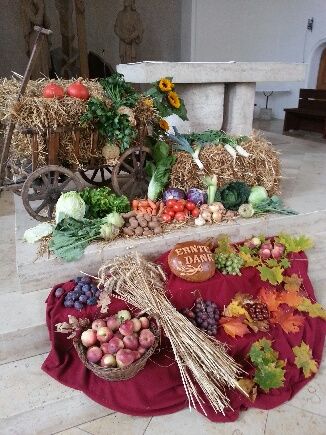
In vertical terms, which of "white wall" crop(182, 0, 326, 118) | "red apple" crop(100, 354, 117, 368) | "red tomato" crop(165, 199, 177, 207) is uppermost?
"white wall" crop(182, 0, 326, 118)

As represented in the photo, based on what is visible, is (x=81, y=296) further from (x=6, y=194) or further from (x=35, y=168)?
(x=6, y=194)

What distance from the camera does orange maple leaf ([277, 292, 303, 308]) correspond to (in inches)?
105

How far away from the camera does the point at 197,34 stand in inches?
422

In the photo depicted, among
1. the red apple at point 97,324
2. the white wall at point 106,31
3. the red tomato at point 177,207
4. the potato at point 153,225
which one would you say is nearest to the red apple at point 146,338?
the red apple at point 97,324

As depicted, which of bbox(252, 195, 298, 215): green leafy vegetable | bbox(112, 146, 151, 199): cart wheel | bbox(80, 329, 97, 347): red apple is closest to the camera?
bbox(80, 329, 97, 347): red apple

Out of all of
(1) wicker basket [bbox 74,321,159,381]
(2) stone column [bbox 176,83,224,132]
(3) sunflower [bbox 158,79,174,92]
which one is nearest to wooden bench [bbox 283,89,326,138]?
(2) stone column [bbox 176,83,224,132]

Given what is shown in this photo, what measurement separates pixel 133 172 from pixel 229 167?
98 centimetres

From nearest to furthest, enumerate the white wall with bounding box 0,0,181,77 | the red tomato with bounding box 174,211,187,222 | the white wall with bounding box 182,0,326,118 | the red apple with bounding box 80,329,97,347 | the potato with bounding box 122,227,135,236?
the red apple with bounding box 80,329,97,347 → the potato with bounding box 122,227,135,236 → the red tomato with bounding box 174,211,187,222 → the white wall with bounding box 0,0,181,77 → the white wall with bounding box 182,0,326,118

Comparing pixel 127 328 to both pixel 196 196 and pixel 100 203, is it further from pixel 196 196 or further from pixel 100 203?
pixel 196 196

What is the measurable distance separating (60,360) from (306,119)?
7.88m

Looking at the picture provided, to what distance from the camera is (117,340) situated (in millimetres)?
1998

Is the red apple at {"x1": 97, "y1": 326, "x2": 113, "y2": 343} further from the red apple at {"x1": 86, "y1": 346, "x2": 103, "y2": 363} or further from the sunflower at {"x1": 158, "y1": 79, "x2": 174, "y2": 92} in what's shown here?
the sunflower at {"x1": 158, "y1": 79, "x2": 174, "y2": 92}

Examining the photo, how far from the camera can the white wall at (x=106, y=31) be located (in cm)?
948

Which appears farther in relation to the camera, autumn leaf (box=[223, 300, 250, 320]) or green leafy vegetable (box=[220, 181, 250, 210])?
green leafy vegetable (box=[220, 181, 250, 210])
